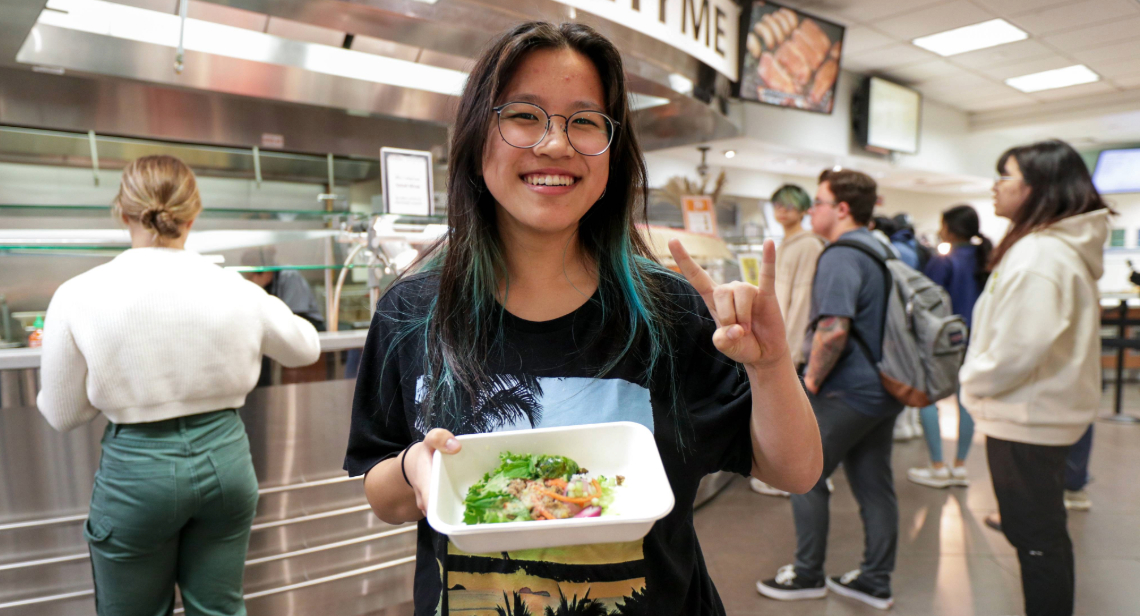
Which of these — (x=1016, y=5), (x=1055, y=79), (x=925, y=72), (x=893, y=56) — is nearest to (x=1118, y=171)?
(x=1055, y=79)

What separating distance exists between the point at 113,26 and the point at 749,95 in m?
4.24

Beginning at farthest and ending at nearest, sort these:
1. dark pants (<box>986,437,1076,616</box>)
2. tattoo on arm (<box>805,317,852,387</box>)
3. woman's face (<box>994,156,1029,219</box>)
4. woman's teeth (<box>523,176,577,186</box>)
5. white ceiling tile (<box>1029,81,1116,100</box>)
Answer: white ceiling tile (<box>1029,81,1116,100</box>) → tattoo on arm (<box>805,317,852,387</box>) → woman's face (<box>994,156,1029,219</box>) → dark pants (<box>986,437,1076,616</box>) → woman's teeth (<box>523,176,577,186</box>)

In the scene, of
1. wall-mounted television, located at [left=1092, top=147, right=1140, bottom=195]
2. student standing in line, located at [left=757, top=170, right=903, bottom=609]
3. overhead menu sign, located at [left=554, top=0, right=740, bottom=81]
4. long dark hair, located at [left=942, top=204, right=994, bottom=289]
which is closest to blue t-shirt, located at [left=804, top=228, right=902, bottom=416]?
student standing in line, located at [left=757, top=170, right=903, bottom=609]

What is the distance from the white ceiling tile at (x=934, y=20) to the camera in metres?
5.47

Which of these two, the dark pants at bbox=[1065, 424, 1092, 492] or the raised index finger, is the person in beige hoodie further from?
the dark pants at bbox=[1065, 424, 1092, 492]

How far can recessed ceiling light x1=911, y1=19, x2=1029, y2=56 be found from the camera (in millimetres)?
5918

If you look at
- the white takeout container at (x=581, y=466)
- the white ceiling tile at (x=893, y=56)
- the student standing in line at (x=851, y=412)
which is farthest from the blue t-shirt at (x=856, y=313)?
the white ceiling tile at (x=893, y=56)

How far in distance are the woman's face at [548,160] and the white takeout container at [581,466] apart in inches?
12.9

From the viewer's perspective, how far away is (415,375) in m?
1.07

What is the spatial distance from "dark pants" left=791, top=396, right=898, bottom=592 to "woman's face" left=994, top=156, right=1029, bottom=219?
90 cm

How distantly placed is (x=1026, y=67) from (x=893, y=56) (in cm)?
165

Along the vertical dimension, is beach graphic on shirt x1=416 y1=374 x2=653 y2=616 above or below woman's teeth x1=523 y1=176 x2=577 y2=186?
below

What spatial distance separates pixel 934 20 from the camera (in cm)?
577

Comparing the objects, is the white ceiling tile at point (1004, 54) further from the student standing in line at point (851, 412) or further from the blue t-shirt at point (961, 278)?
the student standing in line at point (851, 412)
